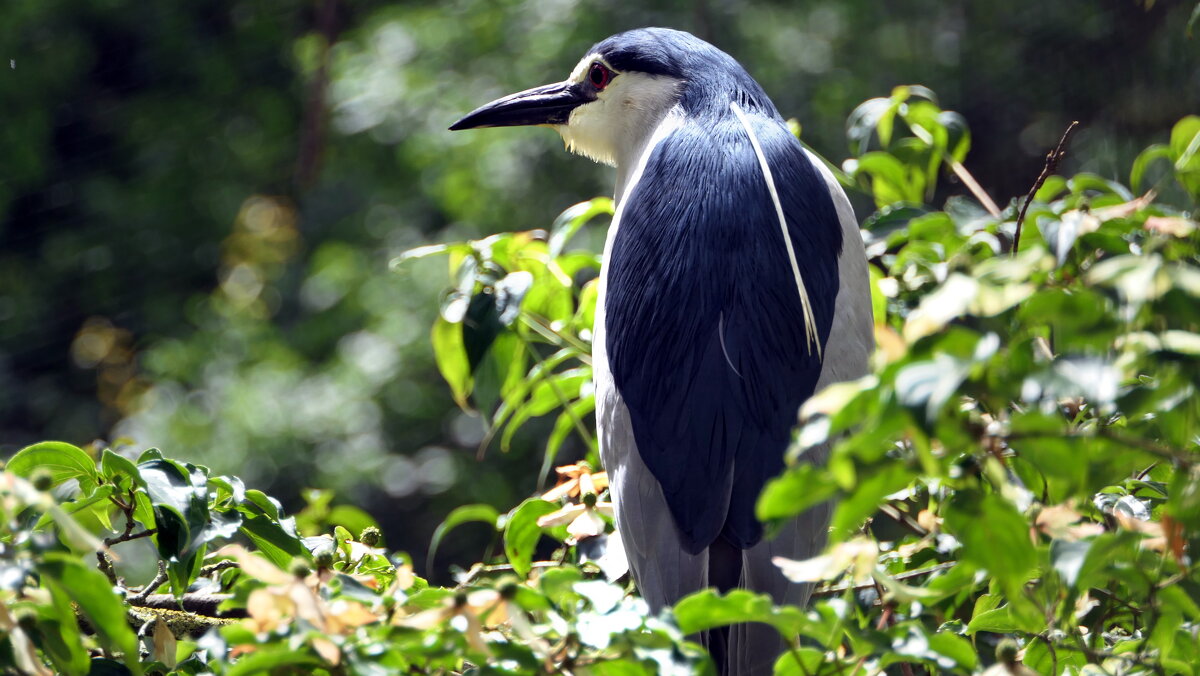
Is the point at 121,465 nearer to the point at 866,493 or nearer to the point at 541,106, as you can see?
the point at 866,493

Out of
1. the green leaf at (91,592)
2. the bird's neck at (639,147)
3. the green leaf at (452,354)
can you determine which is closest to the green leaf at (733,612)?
the green leaf at (91,592)

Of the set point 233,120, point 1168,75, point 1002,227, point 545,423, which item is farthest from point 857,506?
point 233,120

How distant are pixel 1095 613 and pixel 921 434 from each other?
573 millimetres

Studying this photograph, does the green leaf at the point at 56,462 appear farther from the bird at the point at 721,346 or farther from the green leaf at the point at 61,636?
the bird at the point at 721,346

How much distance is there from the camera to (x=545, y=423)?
101 inches

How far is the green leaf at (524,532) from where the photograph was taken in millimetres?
961

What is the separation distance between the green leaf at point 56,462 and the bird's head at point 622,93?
2.64 ft

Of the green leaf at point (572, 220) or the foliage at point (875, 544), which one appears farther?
the green leaf at point (572, 220)

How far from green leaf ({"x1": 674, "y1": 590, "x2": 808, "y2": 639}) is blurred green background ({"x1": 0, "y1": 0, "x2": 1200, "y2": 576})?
185 cm

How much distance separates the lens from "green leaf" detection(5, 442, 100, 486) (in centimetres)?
73

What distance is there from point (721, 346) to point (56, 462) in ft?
1.71

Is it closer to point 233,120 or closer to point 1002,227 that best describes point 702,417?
point 1002,227

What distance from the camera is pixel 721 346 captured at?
102 cm

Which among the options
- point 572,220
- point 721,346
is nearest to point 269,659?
point 721,346
